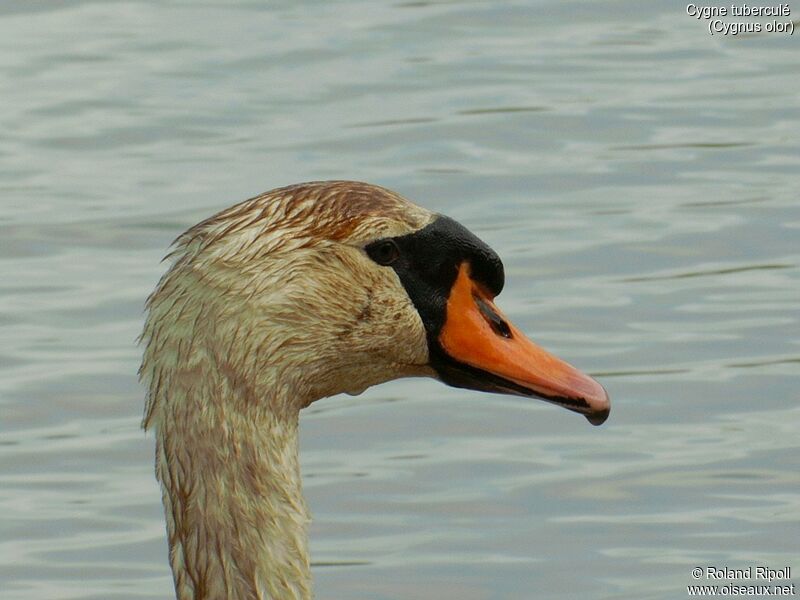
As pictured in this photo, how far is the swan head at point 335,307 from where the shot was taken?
6199 mm

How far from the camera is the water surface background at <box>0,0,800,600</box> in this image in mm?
9586

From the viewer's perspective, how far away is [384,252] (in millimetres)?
Result: 6586

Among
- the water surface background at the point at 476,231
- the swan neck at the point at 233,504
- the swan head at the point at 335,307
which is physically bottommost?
the water surface background at the point at 476,231

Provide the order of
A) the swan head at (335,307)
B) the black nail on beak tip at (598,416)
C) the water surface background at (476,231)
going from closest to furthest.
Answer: the swan head at (335,307)
the black nail on beak tip at (598,416)
the water surface background at (476,231)

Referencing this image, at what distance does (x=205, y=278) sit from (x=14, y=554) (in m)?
3.69

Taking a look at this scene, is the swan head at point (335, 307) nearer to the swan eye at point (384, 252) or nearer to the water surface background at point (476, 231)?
the swan eye at point (384, 252)

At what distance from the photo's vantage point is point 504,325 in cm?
682

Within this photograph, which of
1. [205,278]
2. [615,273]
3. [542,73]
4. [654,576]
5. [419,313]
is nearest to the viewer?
[205,278]

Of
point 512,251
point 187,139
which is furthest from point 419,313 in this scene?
point 187,139

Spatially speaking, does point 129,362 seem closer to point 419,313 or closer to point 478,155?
point 478,155

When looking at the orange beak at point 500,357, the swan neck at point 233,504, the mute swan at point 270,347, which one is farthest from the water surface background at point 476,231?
the swan neck at point 233,504

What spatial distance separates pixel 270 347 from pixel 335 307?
25 centimetres

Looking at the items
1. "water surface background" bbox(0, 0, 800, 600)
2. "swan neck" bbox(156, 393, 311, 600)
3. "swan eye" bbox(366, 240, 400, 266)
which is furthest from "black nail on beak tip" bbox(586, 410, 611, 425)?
"water surface background" bbox(0, 0, 800, 600)

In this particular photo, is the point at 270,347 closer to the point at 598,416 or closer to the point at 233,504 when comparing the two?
the point at 233,504
